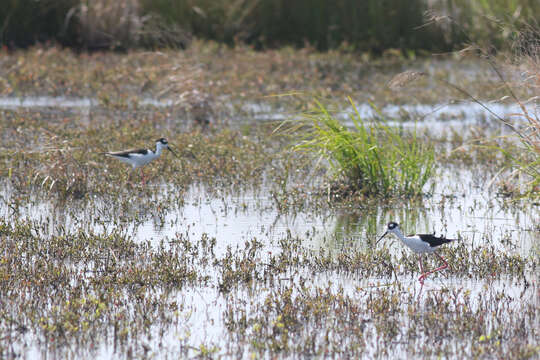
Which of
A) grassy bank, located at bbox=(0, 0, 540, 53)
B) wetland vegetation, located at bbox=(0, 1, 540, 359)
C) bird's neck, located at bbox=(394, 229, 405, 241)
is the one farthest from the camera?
grassy bank, located at bbox=(0, 0, 540, 53)

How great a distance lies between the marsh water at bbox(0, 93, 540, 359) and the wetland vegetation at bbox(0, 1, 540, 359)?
0.10 ft

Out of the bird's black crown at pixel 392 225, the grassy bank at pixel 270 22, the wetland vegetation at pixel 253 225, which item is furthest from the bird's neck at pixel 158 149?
the grassy bank at pixel 270 22

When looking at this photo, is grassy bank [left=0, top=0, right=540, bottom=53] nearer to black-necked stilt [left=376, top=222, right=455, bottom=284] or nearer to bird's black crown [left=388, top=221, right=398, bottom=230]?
bird's black crown [left=388, top=221, right=398, bottom=230]

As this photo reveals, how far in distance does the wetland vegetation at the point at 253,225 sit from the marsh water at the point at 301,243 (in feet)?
0.10

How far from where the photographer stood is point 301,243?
32.7 ft

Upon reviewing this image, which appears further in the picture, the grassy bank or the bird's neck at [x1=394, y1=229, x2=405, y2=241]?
the grassy bank

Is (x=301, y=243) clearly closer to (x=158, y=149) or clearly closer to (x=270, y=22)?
(x=158, y=149)

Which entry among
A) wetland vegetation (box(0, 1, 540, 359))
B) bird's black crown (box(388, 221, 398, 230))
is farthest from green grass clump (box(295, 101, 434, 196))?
bird's black crown (box(388, 221, 398, 230))

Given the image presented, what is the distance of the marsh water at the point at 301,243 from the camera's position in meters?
6.84

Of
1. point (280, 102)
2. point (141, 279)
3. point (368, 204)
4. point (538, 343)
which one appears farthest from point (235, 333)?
point (280, 102)

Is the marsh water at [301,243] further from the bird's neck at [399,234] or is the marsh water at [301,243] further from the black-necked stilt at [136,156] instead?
the black-necked stilt at [136,156]

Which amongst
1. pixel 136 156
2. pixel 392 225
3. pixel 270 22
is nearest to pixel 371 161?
pixel 392 225

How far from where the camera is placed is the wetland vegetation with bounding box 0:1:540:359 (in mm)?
7008

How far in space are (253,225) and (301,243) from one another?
1092mm
